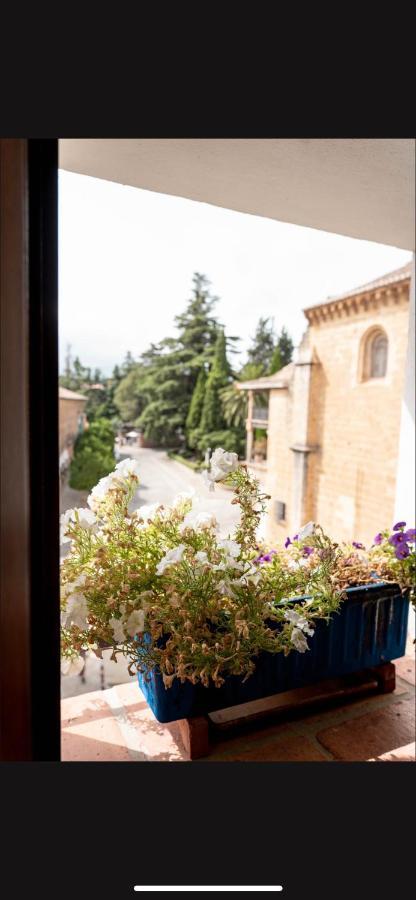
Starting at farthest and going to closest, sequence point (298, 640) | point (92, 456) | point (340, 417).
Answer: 1. point (340, 417)
2. point (92, 456)
3. point (298, 640)

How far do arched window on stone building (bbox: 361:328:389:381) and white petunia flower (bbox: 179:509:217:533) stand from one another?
1.15 meters

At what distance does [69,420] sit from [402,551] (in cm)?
103

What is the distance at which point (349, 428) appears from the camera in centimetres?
193

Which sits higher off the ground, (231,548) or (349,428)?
(349,428)

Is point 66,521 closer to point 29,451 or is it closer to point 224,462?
point 29,451

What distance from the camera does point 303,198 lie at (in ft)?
4.79

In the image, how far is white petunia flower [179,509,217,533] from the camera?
110 centimetres

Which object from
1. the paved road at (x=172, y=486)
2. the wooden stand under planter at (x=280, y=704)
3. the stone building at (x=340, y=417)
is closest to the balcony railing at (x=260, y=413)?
the stone building at (x=340, y=417)

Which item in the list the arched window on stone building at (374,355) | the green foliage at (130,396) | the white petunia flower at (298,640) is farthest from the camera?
the arched window on stone building at (374,355)

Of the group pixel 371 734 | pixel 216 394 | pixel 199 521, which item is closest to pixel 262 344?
pixel 216 394

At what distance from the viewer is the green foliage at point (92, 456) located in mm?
1192

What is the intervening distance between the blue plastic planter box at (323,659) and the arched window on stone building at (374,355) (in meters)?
0.92

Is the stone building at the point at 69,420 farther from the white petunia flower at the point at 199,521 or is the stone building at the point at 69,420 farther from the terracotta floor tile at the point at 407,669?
the terracotta floor tile at the point at 407,669
